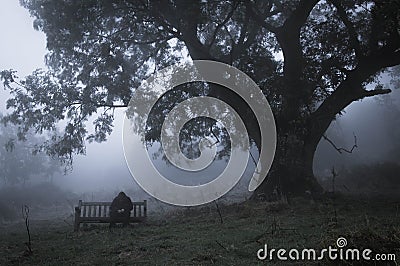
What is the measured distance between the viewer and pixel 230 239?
7.70 meters

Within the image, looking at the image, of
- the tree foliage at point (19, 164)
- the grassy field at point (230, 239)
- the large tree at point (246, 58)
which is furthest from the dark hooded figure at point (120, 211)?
the tree foliage at point (19, 164)

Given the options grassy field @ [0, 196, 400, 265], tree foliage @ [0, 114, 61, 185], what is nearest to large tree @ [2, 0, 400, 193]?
grassy field @ [0, 196, 400, 265]

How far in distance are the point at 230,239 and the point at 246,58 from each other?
34.5 ft

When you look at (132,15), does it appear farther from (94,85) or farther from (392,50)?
(392,50)

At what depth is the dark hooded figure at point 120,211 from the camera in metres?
12.2

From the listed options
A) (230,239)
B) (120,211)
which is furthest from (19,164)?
(230,239)

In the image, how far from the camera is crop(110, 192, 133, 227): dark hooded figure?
12.2 metres

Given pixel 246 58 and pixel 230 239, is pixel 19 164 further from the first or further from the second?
pixel 230 239

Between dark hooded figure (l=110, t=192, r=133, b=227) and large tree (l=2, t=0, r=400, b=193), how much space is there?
18.6 ft

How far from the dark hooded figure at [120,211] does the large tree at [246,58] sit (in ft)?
18.6

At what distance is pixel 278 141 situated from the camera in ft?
48.2

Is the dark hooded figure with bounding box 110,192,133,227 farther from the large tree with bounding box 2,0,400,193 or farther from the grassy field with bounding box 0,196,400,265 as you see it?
the large tree with bounding box 2,0,400,193

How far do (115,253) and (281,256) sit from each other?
358 centimetres

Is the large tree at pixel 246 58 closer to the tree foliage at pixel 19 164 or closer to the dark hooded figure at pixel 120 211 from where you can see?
the dark hooded figure at pixel 120 211
